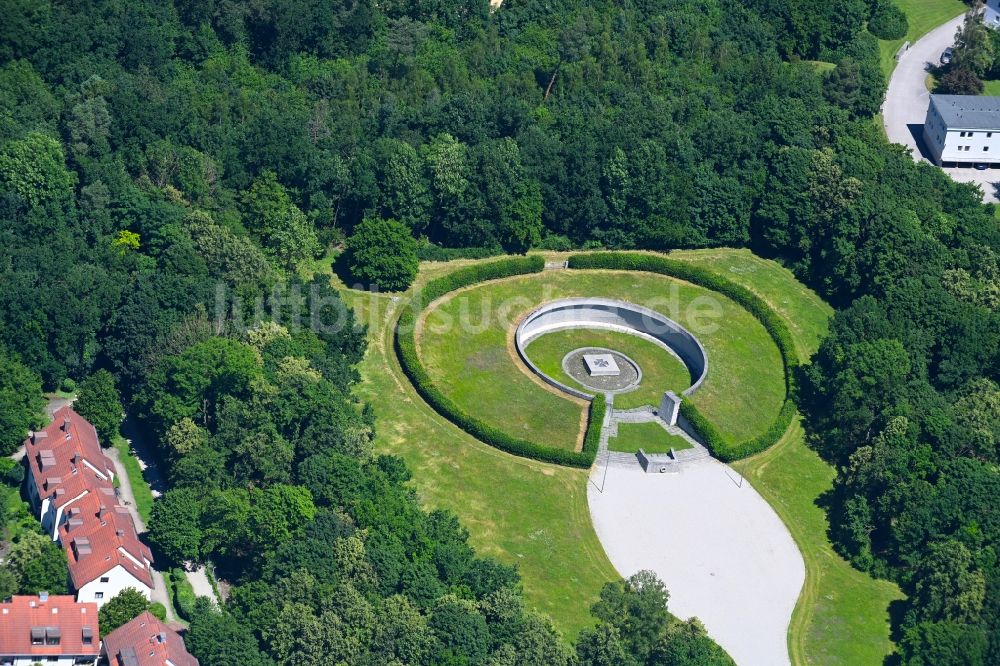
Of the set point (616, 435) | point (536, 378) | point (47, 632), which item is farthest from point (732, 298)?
point (47, 632)

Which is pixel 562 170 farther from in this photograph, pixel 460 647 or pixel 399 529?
pixel 460 647

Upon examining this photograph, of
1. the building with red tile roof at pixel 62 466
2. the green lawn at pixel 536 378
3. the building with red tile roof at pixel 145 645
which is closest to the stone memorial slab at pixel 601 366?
the green lawn at pixel 536 378

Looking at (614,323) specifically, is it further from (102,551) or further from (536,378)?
(102,551)

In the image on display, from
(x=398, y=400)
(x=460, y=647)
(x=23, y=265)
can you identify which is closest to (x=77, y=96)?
(x=23, y=265)

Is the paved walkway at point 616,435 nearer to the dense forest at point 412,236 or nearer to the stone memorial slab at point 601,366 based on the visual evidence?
the stone memorial slab at point 601,366

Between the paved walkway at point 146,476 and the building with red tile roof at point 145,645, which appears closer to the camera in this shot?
the building with red tile roof at point 145,645
